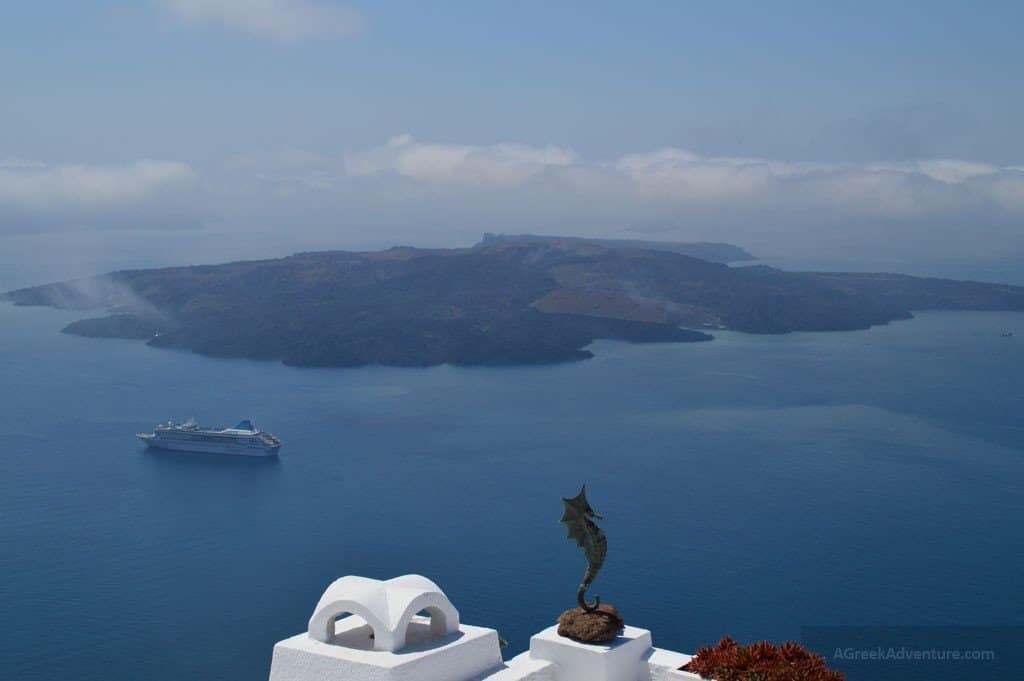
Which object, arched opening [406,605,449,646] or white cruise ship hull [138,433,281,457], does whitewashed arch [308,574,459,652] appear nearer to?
arched opening [406,605,449,646]

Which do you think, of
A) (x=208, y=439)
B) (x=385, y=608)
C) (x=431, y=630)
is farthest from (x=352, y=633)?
(x=208, y=439)

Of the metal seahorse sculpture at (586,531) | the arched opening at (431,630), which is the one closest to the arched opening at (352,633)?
the arched opening at (431,630)

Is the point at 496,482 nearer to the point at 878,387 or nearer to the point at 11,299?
the point at 878,387

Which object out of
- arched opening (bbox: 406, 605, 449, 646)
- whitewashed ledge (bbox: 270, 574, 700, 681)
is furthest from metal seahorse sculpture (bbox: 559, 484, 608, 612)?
arched opening (bbox: 406, 605, 449, 646)

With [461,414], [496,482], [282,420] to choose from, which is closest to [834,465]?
[496,482]

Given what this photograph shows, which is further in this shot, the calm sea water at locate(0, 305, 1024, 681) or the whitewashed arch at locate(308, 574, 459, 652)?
the calm sea water at locate(0, 305, 1024, 681)
